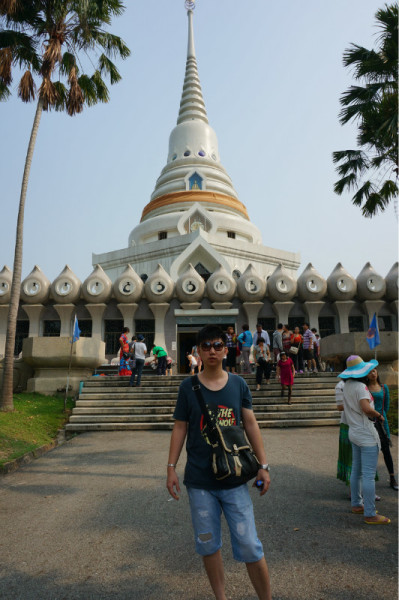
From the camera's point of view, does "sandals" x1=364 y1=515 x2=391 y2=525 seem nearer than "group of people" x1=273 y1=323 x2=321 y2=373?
Yes

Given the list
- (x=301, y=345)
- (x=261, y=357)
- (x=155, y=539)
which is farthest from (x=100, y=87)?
(x=155, y=539)

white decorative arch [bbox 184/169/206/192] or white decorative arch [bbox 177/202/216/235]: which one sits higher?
white decorative arch [bbox 184/169/206/192]

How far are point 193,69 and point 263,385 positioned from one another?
41.5 metres

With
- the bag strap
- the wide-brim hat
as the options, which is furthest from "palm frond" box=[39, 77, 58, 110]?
the bag strap

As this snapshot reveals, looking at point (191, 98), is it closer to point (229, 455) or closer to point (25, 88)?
point (25, 88)

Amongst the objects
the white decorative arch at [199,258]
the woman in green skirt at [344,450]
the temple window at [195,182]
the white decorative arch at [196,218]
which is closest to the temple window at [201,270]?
the white decorative arch at [199,258]

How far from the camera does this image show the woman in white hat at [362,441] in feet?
13.3

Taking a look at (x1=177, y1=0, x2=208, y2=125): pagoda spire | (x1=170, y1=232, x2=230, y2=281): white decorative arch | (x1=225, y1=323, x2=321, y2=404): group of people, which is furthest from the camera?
(x1=177, y1=0, x2=208, y2=125): pagoda spire

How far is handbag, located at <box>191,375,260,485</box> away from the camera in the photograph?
2.37 meters

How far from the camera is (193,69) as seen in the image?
143 feet

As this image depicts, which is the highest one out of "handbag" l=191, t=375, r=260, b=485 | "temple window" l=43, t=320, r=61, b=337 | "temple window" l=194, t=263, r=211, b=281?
"temple window" l=194, t=263, r=211, b=281

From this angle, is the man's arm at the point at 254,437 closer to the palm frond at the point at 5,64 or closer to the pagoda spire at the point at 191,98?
the palm frond at the point at 5,64

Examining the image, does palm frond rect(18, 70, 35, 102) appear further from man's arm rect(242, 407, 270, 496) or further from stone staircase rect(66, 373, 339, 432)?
man's arm rect(242, 407, 270, 496)

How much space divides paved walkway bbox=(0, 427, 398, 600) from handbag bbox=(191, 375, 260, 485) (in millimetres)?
999
